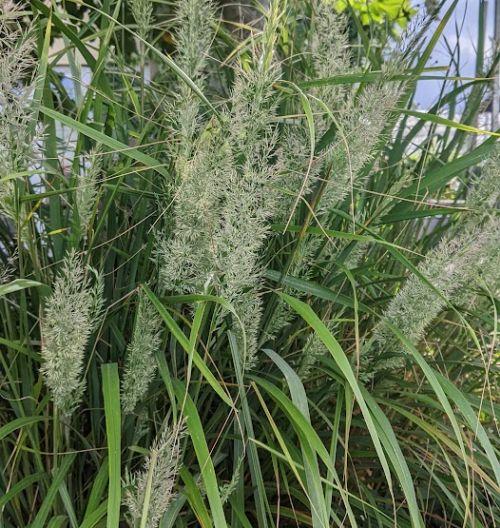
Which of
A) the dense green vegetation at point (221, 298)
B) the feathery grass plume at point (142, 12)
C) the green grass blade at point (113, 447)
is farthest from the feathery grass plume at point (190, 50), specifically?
the green grass blade at point (113, 447)

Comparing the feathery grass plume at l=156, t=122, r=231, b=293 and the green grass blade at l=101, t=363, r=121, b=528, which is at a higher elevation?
the feathery grass plume at l=156, t=122, r=231, b=293

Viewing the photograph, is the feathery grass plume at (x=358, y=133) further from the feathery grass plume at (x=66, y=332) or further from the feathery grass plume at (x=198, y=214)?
the feathery grass plume at (x=66, y=332)

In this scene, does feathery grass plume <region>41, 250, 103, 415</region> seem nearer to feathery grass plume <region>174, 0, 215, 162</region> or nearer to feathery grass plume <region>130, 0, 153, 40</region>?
feathery grass plume <region>174, 0, 215, 162</region>

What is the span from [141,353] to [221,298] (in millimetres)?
156

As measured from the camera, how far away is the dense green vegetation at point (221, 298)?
30.5 inches

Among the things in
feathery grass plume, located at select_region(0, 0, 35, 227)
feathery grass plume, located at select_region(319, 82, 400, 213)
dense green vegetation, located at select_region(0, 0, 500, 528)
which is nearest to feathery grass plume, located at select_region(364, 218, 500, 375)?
dense green vegetation, located at select_region(0, 0, 500, 528)

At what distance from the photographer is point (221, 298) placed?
2.53 feet

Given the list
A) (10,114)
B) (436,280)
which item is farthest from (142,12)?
(436,280)

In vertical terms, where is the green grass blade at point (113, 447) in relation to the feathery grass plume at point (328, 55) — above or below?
below

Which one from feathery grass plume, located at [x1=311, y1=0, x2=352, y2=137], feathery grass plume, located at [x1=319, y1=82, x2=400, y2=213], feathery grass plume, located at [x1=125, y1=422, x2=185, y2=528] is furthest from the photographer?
feathery grass plume, located at [x1=311, y1=0, x2=352, y2=137]

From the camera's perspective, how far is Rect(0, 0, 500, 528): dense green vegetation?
774 mm

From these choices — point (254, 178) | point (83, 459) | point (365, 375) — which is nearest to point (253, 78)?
point (254, 178)

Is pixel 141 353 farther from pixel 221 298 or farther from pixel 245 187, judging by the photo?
pixel 245 187

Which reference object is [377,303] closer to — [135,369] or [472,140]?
[135,369]
